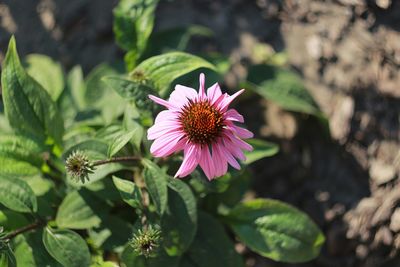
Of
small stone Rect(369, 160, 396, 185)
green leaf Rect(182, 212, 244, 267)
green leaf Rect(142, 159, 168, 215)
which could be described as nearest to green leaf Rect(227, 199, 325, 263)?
green leaf Rect(182, 212, 244, 267)

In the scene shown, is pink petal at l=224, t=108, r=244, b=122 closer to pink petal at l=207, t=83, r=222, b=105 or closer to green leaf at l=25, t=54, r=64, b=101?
pink petal at l=207, t=83, r=222, b=105

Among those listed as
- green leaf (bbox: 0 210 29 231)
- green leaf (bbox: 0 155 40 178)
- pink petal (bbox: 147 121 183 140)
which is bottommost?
green leaf (bbox: 0 210 29 231)

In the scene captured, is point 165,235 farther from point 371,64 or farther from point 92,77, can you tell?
point 371,64

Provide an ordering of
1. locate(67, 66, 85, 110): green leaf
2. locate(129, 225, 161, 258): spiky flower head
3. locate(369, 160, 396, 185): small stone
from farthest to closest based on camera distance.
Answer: locate(67, 66, 85, 110): green leaf < locate(369, 160, 396, 185): small stone < locate(129, 225, 161, 258): spiky flower head

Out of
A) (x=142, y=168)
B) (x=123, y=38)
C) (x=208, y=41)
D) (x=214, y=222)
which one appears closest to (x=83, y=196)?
(x=142, y=168)

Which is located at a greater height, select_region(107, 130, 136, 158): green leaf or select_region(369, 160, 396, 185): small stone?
select_region(107, 130, 136, 158): green leaf

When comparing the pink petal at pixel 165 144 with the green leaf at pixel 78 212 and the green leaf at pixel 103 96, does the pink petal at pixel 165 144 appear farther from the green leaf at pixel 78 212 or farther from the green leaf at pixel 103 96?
the green leaf at pixel 103 96

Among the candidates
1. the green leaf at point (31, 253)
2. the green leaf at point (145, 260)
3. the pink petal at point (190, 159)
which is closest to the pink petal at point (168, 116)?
the pink petal at point (190, 159)

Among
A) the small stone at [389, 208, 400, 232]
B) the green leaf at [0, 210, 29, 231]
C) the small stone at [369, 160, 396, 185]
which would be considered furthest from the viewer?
the small stone at [369, 160, 396, 185]
